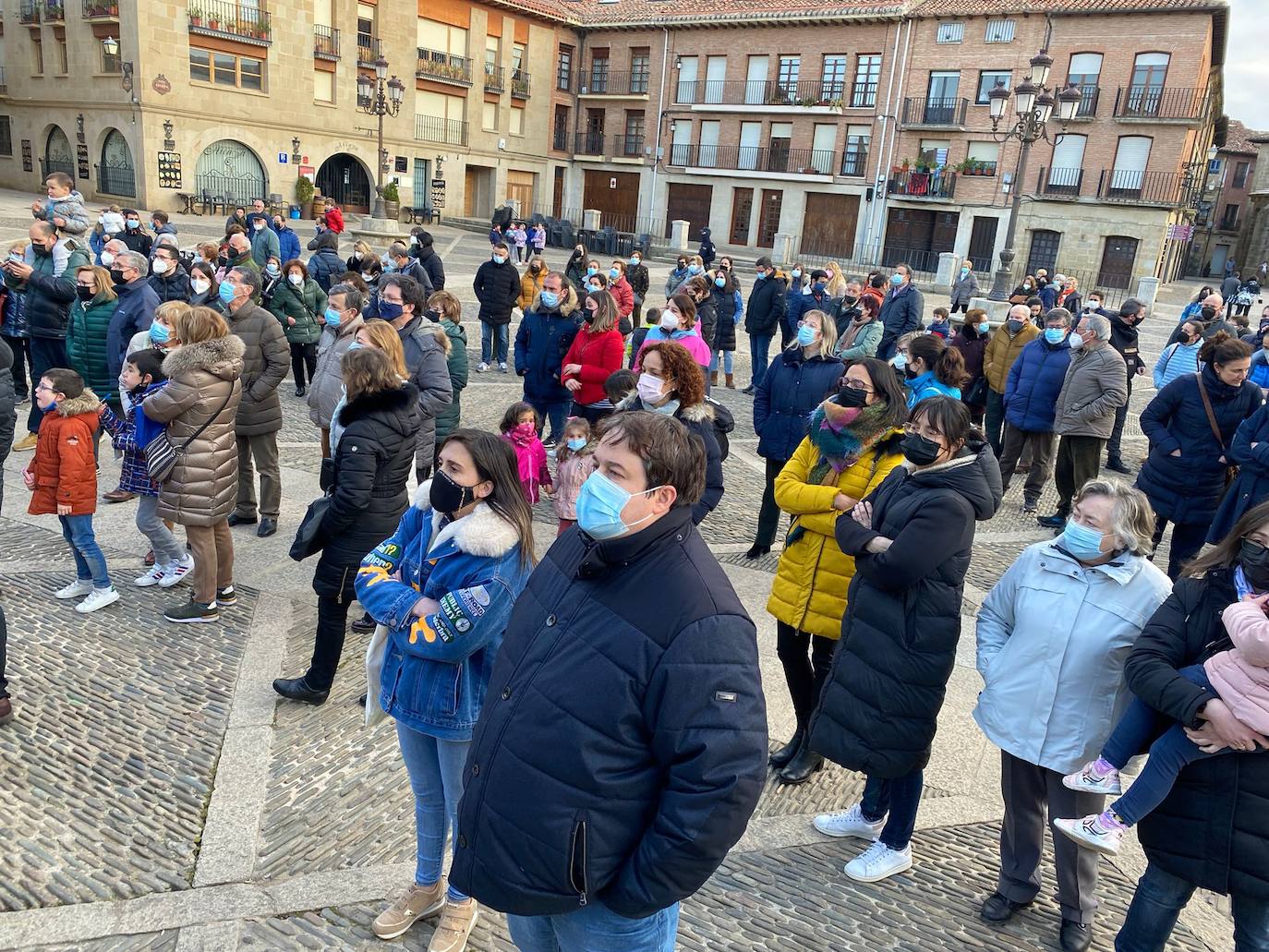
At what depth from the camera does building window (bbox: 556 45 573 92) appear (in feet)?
142

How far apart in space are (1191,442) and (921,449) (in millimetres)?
4055

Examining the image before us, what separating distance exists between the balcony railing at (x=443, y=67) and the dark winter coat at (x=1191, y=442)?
37218 millimetres

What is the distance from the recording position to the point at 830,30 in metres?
36.5

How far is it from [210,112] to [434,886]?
114 ft

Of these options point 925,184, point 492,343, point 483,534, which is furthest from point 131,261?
point 925,184

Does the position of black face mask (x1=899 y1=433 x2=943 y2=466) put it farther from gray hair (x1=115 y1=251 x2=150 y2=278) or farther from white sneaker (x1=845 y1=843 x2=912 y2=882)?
gray hair (x1=115 y1=251 x2=150 y2=278)

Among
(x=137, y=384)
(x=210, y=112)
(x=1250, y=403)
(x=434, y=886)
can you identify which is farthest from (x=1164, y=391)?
(x=210, y=112)

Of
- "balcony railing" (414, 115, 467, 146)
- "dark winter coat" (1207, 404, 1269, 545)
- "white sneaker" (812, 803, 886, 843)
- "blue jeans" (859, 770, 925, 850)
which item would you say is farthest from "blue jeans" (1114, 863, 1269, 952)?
"balcony railing" (414, 115, 467, 146)

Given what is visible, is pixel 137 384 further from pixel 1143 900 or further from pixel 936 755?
pixel 1143 900

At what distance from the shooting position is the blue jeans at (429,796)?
3.12 metres

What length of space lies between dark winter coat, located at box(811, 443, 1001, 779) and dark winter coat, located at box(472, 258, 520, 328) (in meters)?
9.57

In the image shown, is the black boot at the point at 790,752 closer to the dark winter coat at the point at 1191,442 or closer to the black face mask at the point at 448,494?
the black face mask at the point at 448,494

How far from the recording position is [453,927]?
3.08m

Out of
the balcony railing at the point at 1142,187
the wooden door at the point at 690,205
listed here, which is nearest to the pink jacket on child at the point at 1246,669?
the balcony railing at the point at 1142,187
